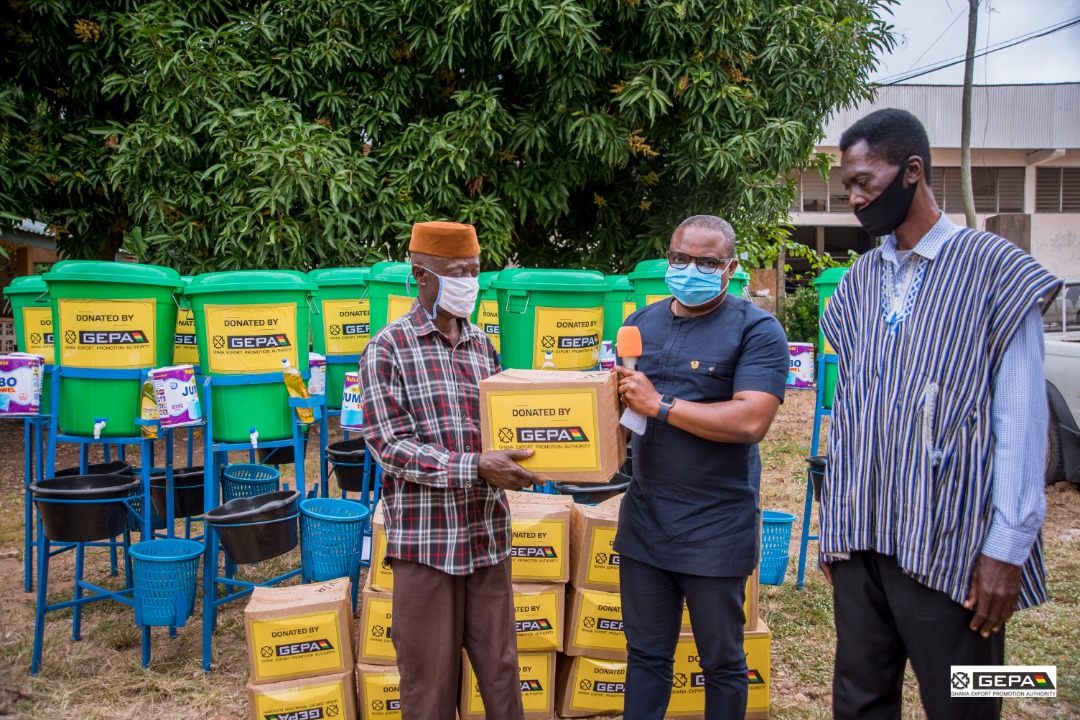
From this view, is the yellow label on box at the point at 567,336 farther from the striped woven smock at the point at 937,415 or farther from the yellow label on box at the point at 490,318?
the striped woven smock at the point at 937,415

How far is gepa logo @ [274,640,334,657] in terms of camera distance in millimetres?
3182

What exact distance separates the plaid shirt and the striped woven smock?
40.5 inches

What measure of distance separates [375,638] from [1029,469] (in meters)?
2.53

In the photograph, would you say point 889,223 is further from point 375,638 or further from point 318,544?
point 318,544

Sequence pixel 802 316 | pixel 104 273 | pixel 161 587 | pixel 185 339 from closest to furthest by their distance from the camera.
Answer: pixel 161 587, pixel 104 273, pixel 185 339, pixel 802 316

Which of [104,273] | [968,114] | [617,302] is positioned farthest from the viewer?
[968,114]

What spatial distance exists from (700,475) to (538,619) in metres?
1.26

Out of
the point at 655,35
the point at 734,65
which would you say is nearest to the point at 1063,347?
the point at 734,65

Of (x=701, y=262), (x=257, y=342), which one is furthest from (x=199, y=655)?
(x=701, y=262)

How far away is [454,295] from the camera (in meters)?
2.44

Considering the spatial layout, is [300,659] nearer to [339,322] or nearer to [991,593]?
[339,322]

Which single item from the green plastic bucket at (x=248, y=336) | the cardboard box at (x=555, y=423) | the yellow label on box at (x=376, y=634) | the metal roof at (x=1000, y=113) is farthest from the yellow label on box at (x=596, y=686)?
the metal roof at (x=1000, y=113)

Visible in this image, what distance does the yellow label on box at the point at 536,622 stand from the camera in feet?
11.0

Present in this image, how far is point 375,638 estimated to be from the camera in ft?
10.9
